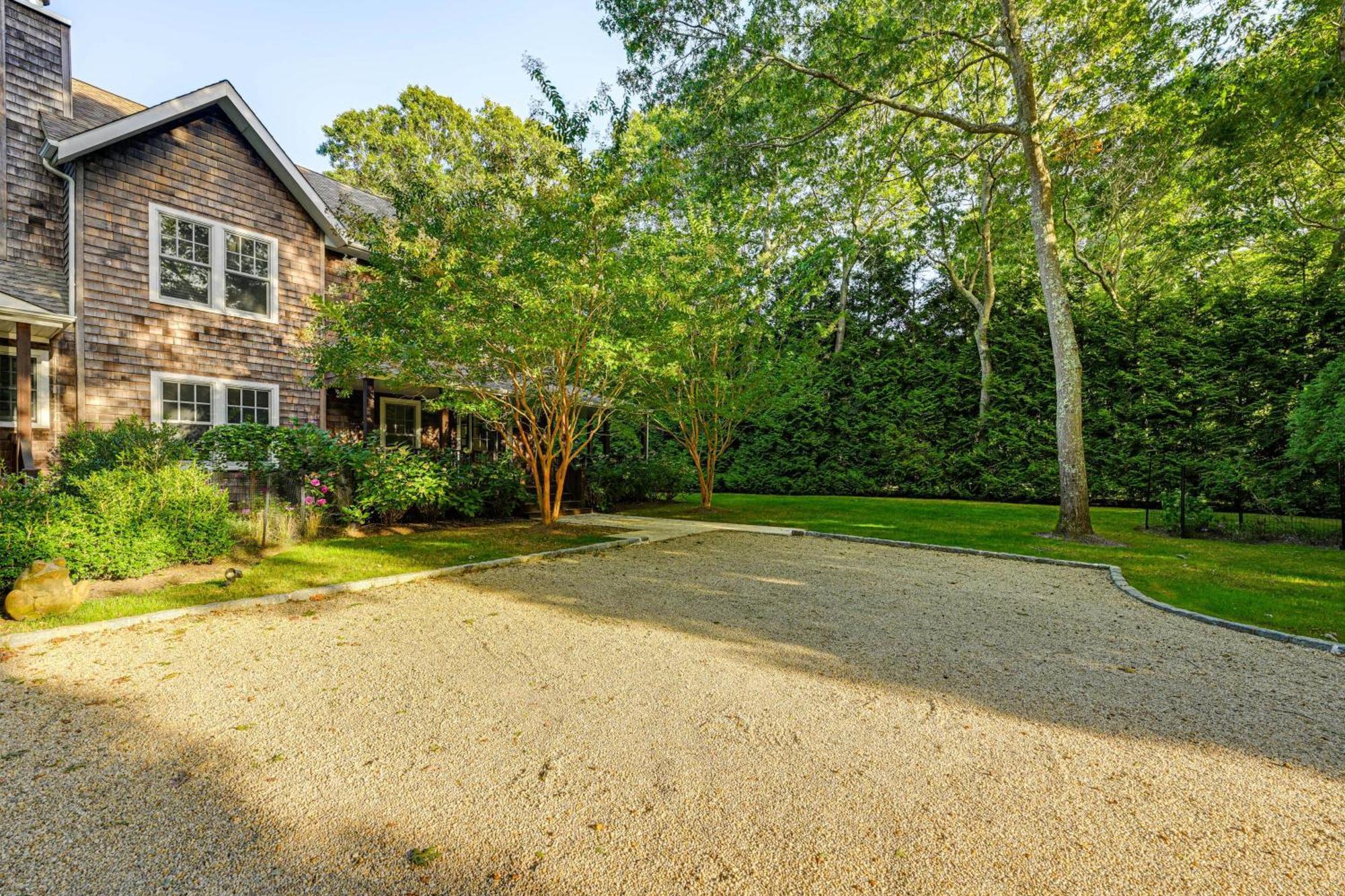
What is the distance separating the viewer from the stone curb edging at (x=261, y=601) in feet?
13.9

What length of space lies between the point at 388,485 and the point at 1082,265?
18653mm

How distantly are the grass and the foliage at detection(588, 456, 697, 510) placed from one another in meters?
3.62

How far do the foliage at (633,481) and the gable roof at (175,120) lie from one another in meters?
7.21

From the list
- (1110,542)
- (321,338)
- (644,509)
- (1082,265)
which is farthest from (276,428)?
(1082,265)

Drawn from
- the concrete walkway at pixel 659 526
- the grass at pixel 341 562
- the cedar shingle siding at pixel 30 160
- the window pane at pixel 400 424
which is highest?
the cedar shingle siding at pixel 30 160

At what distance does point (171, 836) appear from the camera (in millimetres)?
2141

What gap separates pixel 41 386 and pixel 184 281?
271 centimetres

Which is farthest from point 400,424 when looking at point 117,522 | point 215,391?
point 117,522

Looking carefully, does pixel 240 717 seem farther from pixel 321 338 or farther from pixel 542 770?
pixel 321 338

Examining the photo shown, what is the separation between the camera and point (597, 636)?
14.9 feet

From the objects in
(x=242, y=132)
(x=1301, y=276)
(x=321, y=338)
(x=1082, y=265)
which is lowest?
(x=321, y=338)

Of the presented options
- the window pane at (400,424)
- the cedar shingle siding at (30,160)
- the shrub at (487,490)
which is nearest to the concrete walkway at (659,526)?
the shrub at (487,490)

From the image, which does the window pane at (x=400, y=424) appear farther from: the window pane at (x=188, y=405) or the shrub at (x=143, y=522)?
the shrub at (x=143, y=522)

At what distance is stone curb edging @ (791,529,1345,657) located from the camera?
4.47 meters
